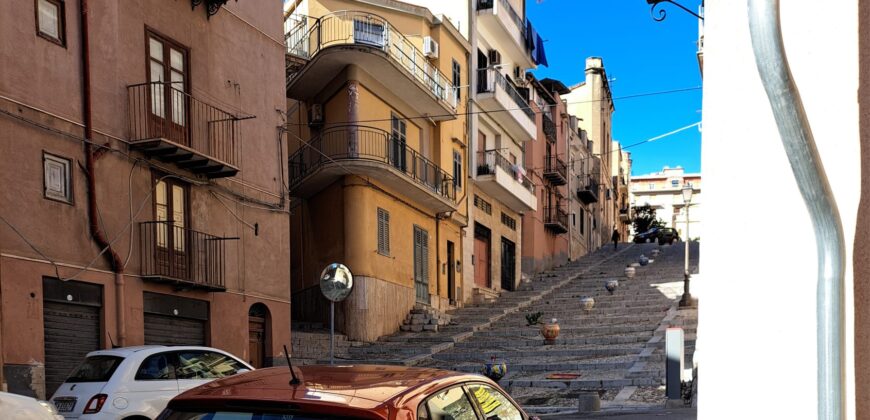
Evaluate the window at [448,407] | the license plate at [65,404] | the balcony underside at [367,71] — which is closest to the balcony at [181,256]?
the license plate at [65,404]


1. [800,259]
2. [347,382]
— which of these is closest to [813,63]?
[800,259]

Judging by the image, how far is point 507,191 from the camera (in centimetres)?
3784

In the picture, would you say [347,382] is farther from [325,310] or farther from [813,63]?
[325,310]

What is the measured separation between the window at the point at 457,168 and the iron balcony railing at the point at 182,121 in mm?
14415

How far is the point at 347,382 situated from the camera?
486 centimetres

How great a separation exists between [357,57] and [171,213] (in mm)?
9585

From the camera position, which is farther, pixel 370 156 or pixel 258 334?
pixel 370 156

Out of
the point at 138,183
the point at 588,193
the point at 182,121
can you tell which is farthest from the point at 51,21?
the point at 588,193

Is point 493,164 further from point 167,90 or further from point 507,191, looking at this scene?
point 167,90

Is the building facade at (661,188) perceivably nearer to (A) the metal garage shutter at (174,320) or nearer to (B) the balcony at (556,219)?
(B) the balcony at (556,219)

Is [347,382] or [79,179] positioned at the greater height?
[79,179]

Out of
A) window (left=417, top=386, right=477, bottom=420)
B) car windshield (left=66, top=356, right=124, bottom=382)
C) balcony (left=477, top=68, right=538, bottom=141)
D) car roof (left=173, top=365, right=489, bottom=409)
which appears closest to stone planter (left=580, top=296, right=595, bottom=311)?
balcony (left=477, top=68, right=538, bottom=141)

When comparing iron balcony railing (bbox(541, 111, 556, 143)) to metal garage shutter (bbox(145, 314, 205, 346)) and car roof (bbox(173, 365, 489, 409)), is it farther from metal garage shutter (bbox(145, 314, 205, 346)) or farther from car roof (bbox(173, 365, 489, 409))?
car roof (bbox(173, 365, 489, 409))

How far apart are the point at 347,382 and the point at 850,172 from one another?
266 centimetres
